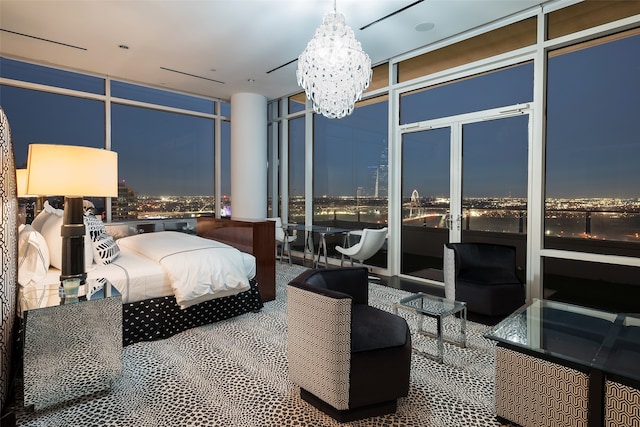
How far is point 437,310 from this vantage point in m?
2.64

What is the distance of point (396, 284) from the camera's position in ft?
15.8

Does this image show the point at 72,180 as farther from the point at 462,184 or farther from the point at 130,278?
the point at 462,184

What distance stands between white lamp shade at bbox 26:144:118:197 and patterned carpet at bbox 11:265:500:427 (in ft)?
4.15

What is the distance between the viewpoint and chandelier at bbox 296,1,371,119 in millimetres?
3129

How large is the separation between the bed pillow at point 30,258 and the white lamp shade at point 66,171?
0.56m

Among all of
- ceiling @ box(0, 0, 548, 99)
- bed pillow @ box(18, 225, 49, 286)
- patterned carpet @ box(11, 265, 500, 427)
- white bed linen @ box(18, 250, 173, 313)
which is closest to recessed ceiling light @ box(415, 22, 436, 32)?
ceiling @ box(0, 0, 548, 99)

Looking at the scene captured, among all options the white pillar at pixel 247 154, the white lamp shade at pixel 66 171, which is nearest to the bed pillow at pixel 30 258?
the white lamp shade at pixel 66 171

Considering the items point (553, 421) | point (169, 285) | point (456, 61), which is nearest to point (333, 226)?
point (456, 61)

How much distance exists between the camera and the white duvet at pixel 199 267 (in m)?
2.94

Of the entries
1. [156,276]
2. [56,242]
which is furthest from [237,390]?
[56,242]

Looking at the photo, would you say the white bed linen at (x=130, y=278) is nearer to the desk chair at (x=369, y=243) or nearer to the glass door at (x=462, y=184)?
the desk chair at (x=369, y=243)

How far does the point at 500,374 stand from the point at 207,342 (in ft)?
7.12

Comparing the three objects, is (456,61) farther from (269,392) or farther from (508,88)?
(269,392)

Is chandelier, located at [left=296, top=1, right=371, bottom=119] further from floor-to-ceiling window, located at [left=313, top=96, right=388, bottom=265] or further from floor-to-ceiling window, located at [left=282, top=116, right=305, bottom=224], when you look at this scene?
floor-to-ceiling window, located at [left=282, top=116, right=305, bottom=224]
